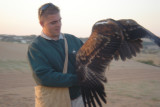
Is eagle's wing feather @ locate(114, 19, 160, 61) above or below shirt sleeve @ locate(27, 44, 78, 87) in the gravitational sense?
above

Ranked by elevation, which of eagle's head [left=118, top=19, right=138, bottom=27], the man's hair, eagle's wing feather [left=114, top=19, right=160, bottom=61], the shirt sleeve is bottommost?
the shirt sleeve

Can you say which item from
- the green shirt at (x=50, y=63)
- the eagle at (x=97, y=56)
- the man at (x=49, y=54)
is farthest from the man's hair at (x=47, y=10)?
the eagle at (x=97, y=56)

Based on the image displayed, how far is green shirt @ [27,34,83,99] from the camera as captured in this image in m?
2.56

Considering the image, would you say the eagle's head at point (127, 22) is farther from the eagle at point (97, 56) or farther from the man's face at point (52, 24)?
the man's face at point (52, 24)

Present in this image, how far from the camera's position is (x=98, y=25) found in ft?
8.73

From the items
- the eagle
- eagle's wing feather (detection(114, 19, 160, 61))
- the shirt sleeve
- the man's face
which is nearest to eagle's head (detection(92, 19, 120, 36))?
the eagle

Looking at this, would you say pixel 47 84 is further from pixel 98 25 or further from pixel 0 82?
pixel 0 82

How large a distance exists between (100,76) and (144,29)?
77cm

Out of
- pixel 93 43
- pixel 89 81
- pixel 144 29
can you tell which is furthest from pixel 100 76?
pixel 144 29

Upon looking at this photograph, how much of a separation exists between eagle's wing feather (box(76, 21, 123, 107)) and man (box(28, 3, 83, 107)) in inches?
5.5

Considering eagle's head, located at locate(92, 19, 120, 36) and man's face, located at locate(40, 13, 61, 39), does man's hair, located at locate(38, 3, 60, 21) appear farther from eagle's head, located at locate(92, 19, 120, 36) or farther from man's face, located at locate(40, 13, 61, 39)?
eagle's head, located at locate(92, 19, 120, 36)

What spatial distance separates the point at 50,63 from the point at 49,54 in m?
0.10

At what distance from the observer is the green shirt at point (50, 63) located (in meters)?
2.56

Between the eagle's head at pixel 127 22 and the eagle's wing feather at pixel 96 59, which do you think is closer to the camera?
the eagle's wing feather at pixel 96 59
